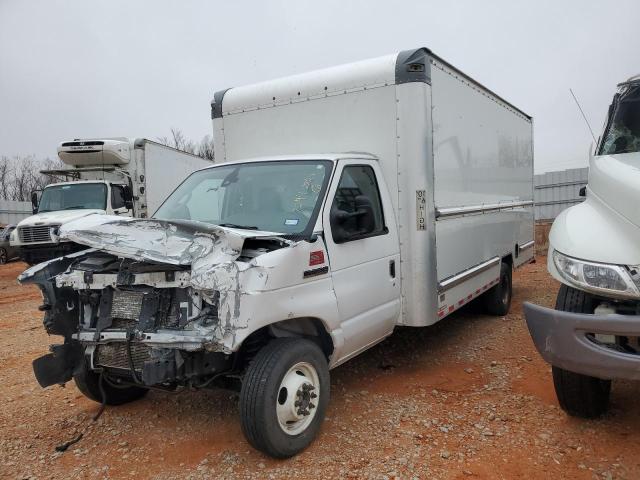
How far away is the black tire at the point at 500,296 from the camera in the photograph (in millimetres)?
7504

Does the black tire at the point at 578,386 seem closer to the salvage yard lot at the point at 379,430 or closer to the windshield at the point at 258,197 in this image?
the salvage yard lot at the point at 379,430

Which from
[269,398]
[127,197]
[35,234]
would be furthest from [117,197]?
[269,398]

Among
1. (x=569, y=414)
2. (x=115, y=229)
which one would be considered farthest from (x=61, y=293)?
(x=569, y=414)

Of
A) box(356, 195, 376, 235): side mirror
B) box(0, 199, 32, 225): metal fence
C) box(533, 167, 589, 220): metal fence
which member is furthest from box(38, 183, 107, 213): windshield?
box(0, 199, 32, 225): metal fence

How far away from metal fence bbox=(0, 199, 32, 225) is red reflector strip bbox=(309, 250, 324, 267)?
99.3 ft

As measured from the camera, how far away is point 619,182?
3508 mm

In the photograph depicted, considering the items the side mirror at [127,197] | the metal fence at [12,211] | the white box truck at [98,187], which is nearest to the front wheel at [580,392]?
the white box truck at [98,187]

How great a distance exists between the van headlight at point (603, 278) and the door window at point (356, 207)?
1.60 m

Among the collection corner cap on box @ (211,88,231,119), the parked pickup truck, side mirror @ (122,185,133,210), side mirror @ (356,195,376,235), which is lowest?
the parked pickup truck

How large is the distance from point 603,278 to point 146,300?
9.79 feet

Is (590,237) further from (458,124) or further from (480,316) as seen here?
(480,316)

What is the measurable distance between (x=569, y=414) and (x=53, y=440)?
412 centimetres

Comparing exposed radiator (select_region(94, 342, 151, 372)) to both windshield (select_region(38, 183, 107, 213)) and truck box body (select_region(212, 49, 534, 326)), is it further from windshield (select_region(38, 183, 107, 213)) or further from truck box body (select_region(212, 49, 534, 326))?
windshield (select_region(38, 183, 107, 213))

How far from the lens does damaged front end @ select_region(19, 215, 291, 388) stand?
326 cm
